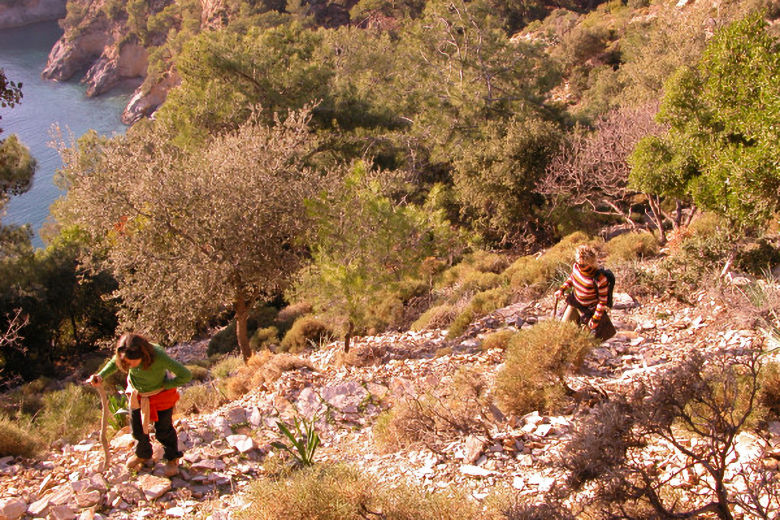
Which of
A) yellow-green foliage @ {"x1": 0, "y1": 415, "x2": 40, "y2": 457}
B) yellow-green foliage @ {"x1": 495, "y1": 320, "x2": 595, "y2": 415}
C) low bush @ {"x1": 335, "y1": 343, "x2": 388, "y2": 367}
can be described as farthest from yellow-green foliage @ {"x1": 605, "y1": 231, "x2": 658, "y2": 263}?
yellow-green foliage @ {"x1": 0, "y1": 415, "x2": 40, "y2": 457}

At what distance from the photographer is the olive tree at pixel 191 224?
859 cm

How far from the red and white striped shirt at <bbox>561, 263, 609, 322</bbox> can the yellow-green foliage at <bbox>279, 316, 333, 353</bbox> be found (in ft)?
22.2

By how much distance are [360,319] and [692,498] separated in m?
6.72

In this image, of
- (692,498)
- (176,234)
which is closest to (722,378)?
(692,498)

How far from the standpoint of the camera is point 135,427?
5.29 metres

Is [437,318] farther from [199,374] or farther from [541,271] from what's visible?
[199,374]

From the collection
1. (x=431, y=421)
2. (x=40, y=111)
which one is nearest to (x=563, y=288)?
(x=431, y=421)

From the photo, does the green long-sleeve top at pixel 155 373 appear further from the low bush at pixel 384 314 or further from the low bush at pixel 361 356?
the low bush at pixel 384 314

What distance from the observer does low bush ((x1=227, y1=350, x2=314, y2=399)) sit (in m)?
7.94

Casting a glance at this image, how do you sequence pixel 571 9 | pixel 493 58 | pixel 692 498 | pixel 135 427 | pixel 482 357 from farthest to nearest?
1. pixel 571 9
2. pixel 493 58
3. pixel 482 357
4. pixel 135 427
5. pixel 692 498

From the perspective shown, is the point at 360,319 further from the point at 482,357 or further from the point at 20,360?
the point at 20,360

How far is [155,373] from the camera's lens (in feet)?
17.2

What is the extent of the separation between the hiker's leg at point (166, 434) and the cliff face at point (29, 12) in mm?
95671

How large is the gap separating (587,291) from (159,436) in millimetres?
5119
